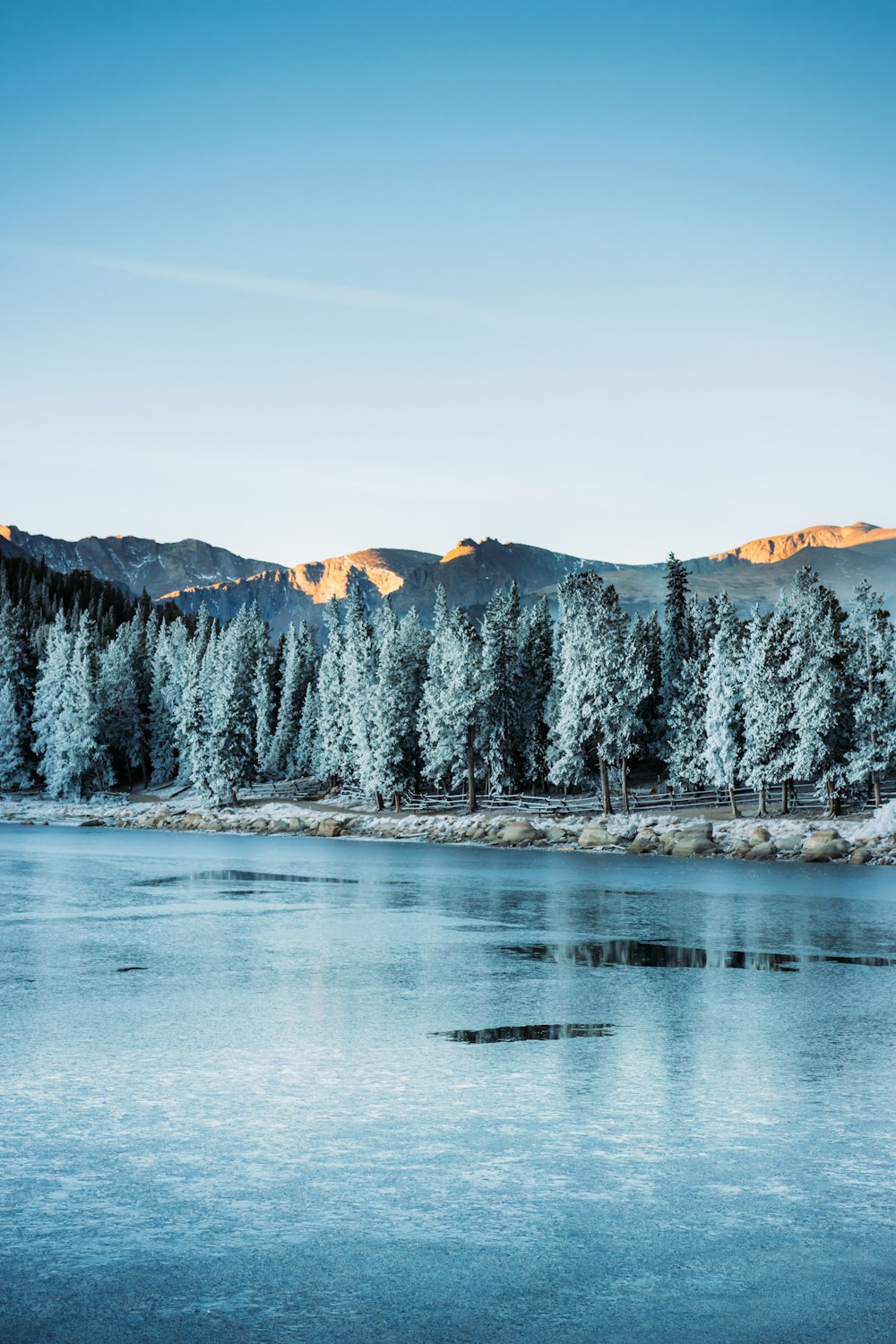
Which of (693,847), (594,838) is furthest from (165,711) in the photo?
(693,847)

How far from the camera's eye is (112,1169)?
6.41 meters

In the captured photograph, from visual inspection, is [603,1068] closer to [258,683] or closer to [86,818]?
Result: [86,818]

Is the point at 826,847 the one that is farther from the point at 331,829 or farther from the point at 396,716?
the point at 396,716

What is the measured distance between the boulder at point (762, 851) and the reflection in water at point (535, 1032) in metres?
34.5

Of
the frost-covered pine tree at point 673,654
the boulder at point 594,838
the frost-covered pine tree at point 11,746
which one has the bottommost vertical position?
the boulder at point 594,838

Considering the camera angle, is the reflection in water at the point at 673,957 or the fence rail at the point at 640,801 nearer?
the reflection in water at the point at 673,957

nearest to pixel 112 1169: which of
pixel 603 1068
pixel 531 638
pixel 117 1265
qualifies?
pixel 117 1265

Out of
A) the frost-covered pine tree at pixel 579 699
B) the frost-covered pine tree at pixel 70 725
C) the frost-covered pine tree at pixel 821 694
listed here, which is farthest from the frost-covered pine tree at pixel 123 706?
the frost-covered pine tree at pixel 821 694

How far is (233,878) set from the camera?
30.8 m

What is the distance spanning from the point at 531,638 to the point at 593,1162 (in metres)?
75.8

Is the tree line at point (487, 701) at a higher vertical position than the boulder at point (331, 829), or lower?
higher

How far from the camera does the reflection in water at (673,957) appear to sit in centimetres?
1450

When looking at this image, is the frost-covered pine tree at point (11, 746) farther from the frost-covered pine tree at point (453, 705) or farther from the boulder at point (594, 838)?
the boulder at point (594, 838)

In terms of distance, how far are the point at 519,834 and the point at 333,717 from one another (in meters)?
34.4
